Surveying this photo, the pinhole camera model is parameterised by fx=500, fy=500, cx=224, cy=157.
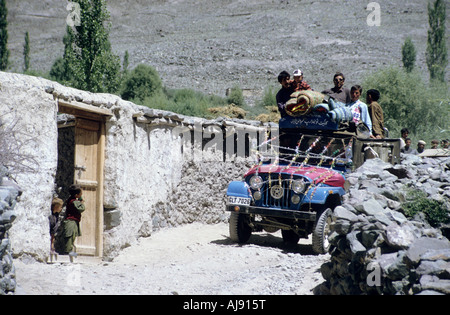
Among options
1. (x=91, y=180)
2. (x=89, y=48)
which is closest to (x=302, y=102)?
(x=91, y=180)

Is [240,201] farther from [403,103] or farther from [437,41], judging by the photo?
[437,41]

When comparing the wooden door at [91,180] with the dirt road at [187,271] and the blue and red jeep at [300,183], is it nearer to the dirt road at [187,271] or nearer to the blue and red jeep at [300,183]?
the dirt road at [187,271]

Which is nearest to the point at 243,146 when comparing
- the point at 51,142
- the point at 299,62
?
the point at 51,142

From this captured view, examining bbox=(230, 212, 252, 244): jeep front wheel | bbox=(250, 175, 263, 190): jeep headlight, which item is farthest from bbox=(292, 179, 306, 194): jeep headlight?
bbox=(230, 212, 252, 244): jeep front wheel

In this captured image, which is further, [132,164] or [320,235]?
[132,164]

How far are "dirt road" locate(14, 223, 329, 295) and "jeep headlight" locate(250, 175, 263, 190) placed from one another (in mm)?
1026

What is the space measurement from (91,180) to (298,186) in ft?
11.5

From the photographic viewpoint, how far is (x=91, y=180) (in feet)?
28.1

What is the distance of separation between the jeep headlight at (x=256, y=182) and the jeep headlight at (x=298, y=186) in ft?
2.08

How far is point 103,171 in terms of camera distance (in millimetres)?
8570

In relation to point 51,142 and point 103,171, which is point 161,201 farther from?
Answer: point 51,142

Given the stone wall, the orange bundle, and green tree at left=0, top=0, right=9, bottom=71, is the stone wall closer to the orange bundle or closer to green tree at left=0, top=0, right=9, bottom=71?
the orange bundle

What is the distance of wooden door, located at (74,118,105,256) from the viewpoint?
846 centimetres
